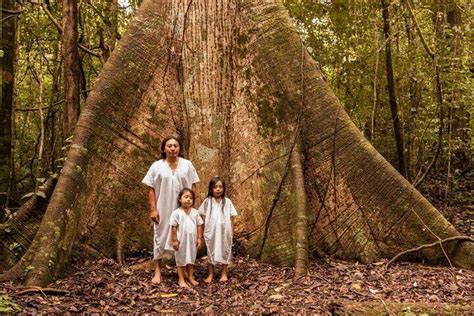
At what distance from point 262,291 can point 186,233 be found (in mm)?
1036

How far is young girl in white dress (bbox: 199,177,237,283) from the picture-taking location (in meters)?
5.74

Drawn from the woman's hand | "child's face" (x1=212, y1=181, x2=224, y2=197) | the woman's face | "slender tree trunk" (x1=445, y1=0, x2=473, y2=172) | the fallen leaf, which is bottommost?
the fallen leaf

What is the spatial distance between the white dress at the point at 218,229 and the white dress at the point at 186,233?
14cm

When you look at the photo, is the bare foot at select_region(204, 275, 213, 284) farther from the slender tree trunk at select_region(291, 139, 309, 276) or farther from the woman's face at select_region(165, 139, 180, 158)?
the woman's face at select_region(165, 139, 180, 158)

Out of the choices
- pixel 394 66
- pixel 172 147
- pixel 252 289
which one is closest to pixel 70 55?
pixel 172 147

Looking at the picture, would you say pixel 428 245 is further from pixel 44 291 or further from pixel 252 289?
pixel 44 291

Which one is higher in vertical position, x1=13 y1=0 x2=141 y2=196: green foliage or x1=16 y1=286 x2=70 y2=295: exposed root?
x1=13 y1=0 x2=141 y2=196: green foliage

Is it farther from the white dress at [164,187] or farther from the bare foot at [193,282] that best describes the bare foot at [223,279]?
the white dress at [164,187]

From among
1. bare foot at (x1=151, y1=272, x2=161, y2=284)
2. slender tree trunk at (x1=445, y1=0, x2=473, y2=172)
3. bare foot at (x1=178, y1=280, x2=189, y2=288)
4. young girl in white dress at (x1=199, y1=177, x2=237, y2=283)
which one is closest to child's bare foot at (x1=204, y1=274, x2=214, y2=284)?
young girl in white dress at (x1=199, y1=177, x2=237, y2=283)

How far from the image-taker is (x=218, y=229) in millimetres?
5816

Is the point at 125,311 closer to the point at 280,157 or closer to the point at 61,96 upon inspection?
the point at 280,157

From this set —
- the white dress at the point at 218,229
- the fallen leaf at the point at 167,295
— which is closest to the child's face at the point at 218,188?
the white dress at the point at 218,229

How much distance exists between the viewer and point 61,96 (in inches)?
464

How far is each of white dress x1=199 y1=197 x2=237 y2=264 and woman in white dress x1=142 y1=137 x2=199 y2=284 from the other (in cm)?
34
